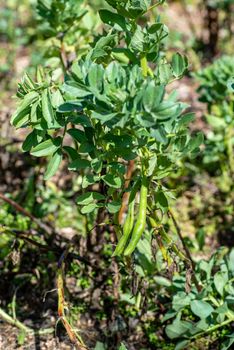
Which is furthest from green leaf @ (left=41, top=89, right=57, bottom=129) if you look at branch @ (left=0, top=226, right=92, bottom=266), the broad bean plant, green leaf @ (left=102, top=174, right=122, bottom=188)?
branch @ (left=0, top=226, right=92, bottom=266)

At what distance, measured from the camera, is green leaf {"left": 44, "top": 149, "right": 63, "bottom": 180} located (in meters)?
1.77

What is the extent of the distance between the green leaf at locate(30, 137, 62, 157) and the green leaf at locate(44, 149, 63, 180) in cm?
2

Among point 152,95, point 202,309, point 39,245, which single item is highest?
point 152,95

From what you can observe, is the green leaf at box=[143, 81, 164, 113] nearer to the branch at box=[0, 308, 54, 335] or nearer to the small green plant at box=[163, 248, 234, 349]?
the small green plant at box=[163, 248, 234, 349]

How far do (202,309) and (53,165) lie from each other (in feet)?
2.43

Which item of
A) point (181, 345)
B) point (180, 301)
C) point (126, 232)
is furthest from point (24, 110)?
point (181, 345)

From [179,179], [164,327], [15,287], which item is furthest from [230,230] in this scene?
[15,287]

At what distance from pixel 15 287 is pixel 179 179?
119 centimetres

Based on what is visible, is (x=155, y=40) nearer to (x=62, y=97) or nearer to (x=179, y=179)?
(x=62, y=97)

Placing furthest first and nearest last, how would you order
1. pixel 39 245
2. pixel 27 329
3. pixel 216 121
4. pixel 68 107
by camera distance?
pixel 216 121
pixel 27 329
pixel 39 245
pixel 68 107

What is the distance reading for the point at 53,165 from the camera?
1.78 metres

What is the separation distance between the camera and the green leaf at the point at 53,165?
5.81 ft

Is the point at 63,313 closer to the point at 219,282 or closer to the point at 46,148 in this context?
the point at 46,148

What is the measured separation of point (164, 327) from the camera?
235 centimetres
